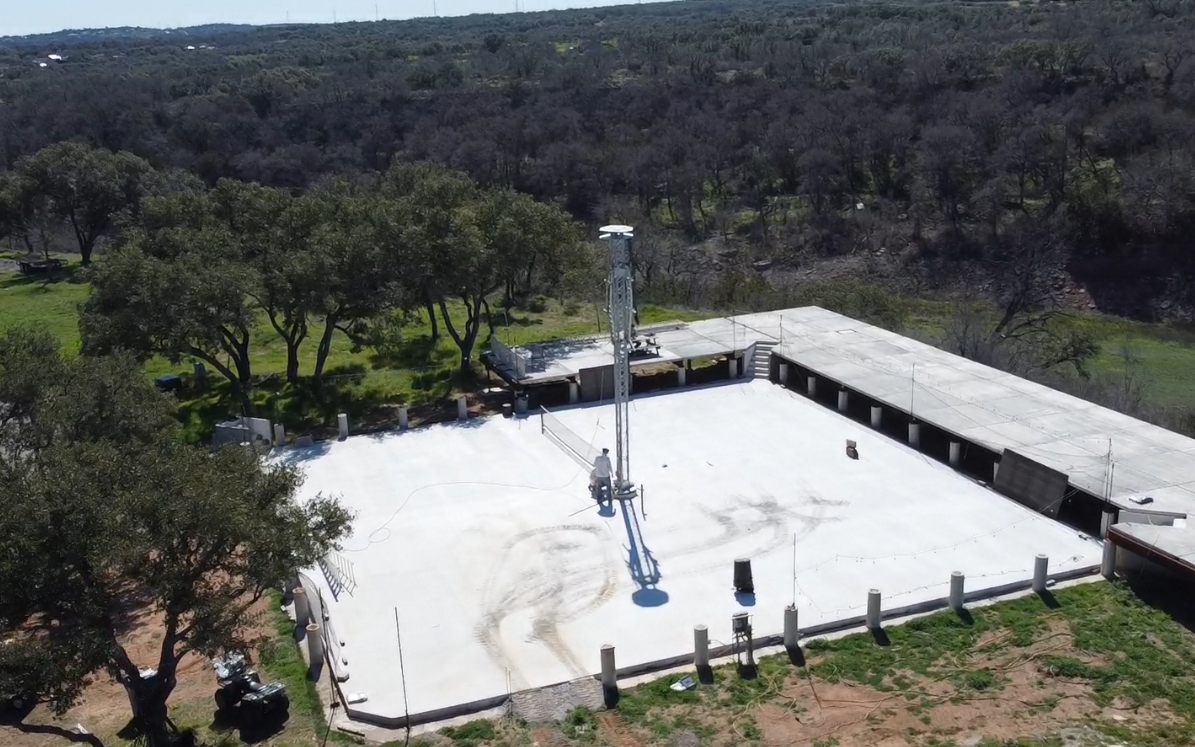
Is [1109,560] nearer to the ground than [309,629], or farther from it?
nearer to the ground

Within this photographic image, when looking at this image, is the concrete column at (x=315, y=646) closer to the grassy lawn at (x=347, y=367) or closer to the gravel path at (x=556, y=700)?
the gravel path at (x=556, y=700)

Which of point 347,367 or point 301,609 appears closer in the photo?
point 301,609

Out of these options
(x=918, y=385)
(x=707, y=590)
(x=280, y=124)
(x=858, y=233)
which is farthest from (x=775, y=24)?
(x=707, y=590)

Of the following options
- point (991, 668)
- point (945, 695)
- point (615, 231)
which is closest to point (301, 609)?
point (615, 231)

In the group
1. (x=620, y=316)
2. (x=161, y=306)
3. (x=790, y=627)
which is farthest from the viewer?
(x=161, y=306)

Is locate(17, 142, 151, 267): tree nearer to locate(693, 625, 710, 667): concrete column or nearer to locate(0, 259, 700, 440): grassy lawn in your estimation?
locate(0, 259, 700, 440): grassy lawn

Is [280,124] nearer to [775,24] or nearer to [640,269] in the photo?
[640,269]

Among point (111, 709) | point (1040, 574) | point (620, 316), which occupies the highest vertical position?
point (620, 316)

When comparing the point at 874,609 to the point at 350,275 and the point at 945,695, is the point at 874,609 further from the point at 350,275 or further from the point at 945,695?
the point at 350,275
